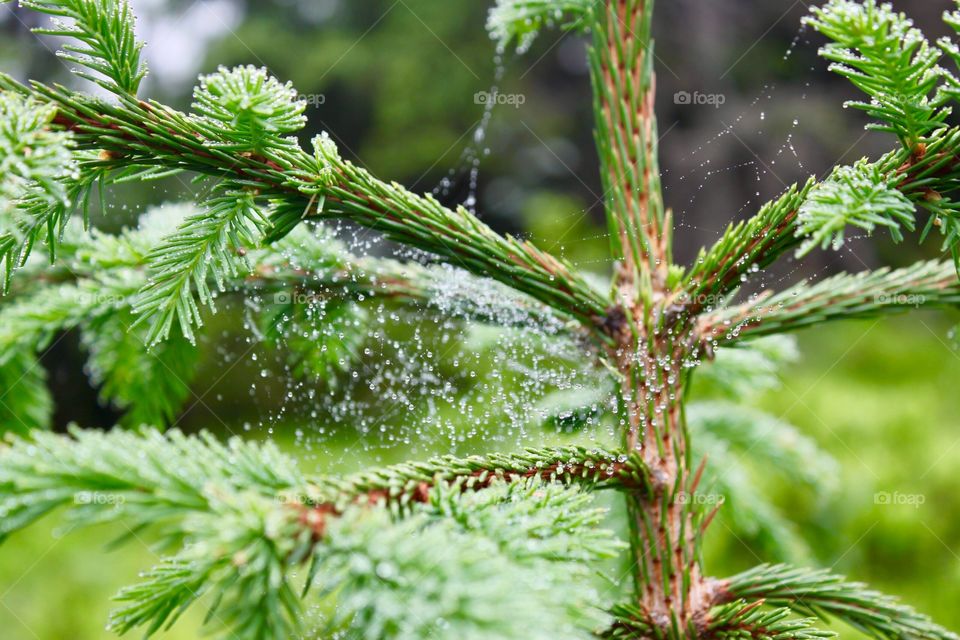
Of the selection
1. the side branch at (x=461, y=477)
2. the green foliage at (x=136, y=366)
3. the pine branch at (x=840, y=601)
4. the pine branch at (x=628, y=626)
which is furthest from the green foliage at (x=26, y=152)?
the pine branch at (x=840, y=601)

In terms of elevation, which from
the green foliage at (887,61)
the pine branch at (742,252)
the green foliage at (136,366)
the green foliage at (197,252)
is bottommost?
the green foliage at (136,366)

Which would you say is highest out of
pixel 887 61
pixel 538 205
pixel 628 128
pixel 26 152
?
pixel 538 205

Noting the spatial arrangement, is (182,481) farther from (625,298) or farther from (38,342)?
(38,342)

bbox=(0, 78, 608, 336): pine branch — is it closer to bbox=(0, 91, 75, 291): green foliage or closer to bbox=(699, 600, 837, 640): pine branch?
bbox=(0, 91, 75, 291): green foliage

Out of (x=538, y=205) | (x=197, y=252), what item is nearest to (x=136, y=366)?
(x=197, y=252)

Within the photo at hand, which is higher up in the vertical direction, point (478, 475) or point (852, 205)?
point (852, 205)

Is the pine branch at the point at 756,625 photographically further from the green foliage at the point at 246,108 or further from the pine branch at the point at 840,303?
the green foliage at the point at 246,108

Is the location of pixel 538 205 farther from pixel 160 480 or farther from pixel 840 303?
pixel 160 480
